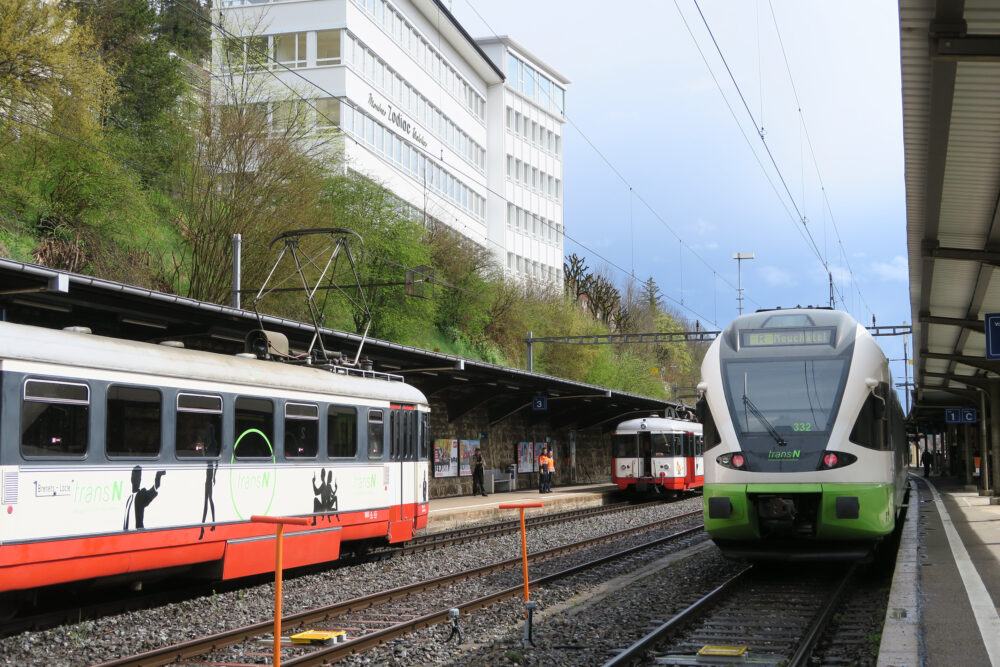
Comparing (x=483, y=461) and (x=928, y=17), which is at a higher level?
(x=928, y=17)

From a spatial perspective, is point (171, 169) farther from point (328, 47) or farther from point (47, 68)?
point (328, 47)

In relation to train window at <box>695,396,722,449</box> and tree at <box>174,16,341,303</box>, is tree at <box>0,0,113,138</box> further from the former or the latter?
train window at <box>695,396,722,449</box>

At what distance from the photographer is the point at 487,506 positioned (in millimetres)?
24641

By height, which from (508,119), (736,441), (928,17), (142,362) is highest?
(508,119)

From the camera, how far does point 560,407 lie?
38438 mm

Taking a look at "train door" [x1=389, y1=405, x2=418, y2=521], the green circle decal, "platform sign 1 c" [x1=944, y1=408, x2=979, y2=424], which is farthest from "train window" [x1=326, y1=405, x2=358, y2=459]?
"platform sign 1 c" [x1=944, y1=408, x2=979, y2=424]

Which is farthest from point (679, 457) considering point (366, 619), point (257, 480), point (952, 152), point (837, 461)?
point (366, 619)

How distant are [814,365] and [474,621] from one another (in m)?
4.97

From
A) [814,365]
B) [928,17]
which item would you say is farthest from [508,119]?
[928,17]

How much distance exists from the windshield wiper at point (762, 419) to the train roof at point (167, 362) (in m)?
5.44

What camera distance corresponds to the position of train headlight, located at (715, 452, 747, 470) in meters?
12.2

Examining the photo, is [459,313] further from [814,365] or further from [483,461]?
[814,365]

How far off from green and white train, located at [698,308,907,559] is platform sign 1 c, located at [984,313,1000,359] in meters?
2.30

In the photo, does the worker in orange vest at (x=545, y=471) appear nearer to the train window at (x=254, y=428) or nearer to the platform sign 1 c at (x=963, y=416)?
the platform sign 1 c at (x=963, y=416)
